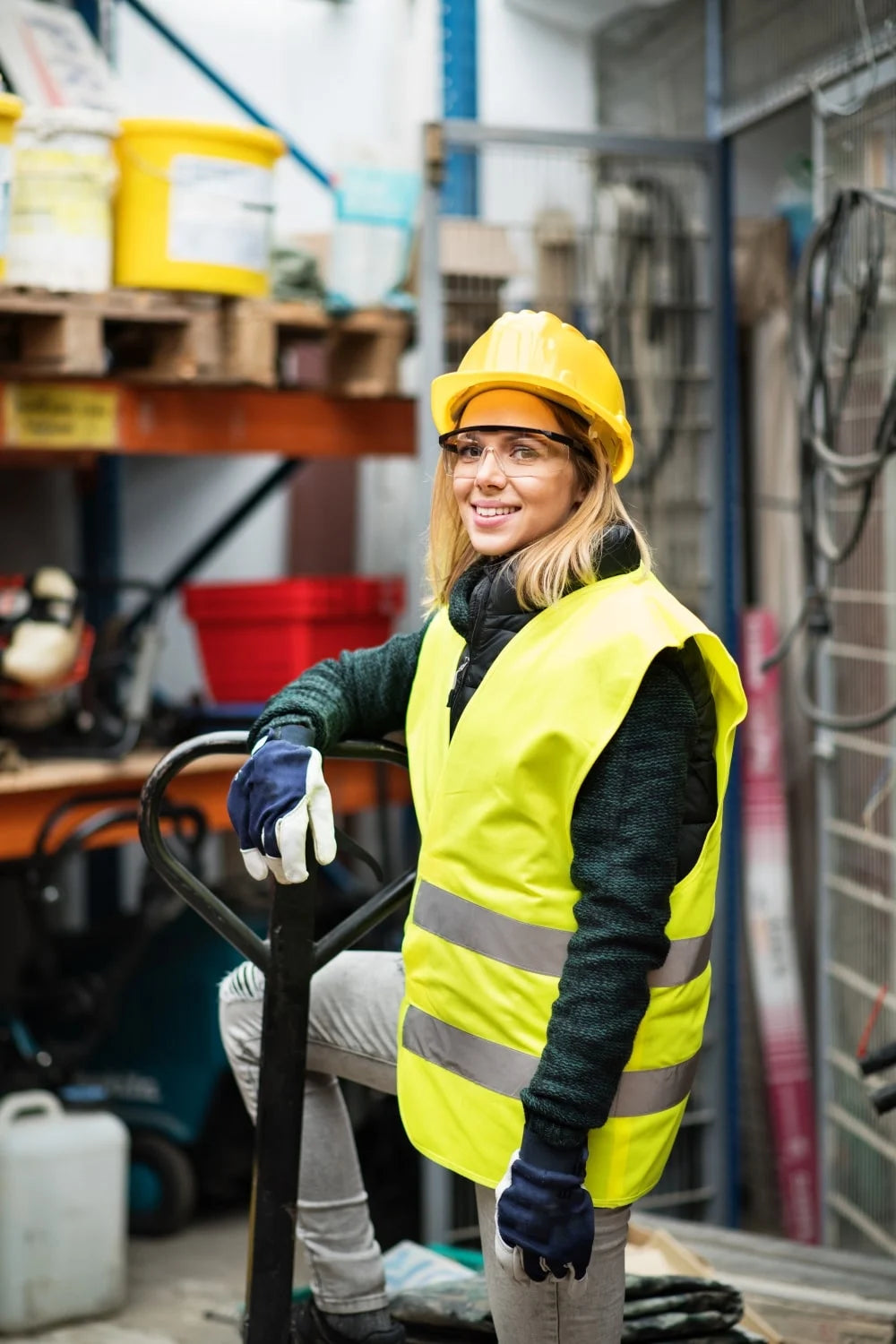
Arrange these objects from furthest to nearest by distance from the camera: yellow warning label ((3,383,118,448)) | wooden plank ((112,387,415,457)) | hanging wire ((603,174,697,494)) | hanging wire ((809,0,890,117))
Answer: hanging wire ((603,174,697,494)) → wooden plank ((112,387,415,457)) → yellow warning label ((3,383,118,448)) → hanging wire ((809,0,890,117))

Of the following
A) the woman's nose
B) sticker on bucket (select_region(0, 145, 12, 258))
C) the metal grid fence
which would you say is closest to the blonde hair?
the woman's nose

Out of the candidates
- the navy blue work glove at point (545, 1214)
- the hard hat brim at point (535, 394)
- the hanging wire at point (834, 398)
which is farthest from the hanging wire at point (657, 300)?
the navy blue work glove at point (545, 1214)

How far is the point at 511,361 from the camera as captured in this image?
101 inches

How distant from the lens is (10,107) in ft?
12.7

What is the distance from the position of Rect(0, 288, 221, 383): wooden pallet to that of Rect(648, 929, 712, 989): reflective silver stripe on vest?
252 cm

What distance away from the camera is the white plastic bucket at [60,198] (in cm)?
412

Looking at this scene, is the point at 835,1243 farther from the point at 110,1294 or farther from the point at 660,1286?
the point at 110,1294

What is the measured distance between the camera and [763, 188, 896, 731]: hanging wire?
12.7ft

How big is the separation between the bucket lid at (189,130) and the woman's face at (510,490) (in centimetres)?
194

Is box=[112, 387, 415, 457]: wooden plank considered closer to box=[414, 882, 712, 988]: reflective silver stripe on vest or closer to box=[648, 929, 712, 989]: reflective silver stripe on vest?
box=[414, 882, 712, 988]: reflective silver stripe on vest

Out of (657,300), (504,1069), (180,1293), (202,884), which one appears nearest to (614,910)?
(504,1069)

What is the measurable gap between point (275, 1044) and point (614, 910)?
2.31 ft

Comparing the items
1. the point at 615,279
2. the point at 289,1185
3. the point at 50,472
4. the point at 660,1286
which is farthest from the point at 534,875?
the point at 50,472

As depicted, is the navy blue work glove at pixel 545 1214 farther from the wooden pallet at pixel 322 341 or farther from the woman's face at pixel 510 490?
the wooden pallet at pixel 322 341
